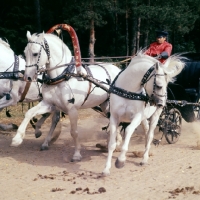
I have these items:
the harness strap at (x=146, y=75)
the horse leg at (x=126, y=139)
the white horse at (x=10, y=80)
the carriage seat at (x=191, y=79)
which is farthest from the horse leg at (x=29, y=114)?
the carriage seat at (x=191, y=79)

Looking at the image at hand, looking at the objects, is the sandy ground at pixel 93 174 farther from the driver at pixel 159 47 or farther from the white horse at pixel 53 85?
the driver at pixel 159 47

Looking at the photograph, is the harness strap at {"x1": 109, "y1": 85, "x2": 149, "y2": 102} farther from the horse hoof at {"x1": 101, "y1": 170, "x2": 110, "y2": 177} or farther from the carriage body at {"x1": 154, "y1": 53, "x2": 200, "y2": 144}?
the carriage body at {"x1": 154, "y1": 53, "x2": 200, "y2": 144}

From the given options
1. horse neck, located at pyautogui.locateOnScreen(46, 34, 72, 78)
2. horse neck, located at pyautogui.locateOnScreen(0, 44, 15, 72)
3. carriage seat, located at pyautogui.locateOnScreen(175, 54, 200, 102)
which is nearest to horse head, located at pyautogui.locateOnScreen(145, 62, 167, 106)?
horse neck, located at pyautogui.locateOnScreen(46, 34, 72, 78)

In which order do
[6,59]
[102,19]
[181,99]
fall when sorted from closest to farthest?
[6,59] < [181,99] < [102,19]

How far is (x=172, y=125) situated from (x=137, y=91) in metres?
2.64

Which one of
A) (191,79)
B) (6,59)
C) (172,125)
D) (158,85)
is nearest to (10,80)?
(6,59)

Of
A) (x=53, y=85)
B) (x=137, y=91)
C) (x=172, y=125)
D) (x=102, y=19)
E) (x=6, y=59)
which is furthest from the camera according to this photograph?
(x=102, y=19)

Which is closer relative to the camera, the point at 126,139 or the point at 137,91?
the point at 126,139

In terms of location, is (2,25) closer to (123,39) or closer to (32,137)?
(123,39)

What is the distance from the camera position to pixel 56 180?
6324 millimetres

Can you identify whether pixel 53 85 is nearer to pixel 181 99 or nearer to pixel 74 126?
pixel 74 126

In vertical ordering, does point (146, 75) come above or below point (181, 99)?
above

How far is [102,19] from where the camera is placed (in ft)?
91.0

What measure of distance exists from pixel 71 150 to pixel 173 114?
233 cm
